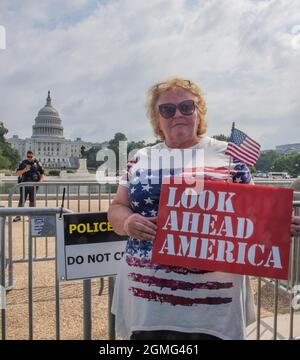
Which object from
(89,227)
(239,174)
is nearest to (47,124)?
(89,227)

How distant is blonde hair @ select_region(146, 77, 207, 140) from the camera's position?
85.5 inches

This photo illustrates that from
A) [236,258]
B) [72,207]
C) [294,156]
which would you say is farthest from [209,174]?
[294,156]

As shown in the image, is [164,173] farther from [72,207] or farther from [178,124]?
[72,207]

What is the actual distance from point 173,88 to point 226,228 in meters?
0.77

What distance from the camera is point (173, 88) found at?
2174 mm

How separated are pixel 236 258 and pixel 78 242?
1.06 metres

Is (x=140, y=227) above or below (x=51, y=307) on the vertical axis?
above

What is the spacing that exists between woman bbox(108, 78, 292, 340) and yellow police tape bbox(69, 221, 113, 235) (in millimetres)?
477

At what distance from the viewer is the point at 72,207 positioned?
860 centimetres

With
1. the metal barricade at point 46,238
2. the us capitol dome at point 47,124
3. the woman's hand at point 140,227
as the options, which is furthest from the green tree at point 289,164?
the woman's hand at point 140,227

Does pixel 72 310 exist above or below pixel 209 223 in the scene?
below

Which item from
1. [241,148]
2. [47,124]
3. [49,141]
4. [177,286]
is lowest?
[177,286]

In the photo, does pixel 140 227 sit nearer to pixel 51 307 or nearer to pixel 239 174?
pixel 239 174
